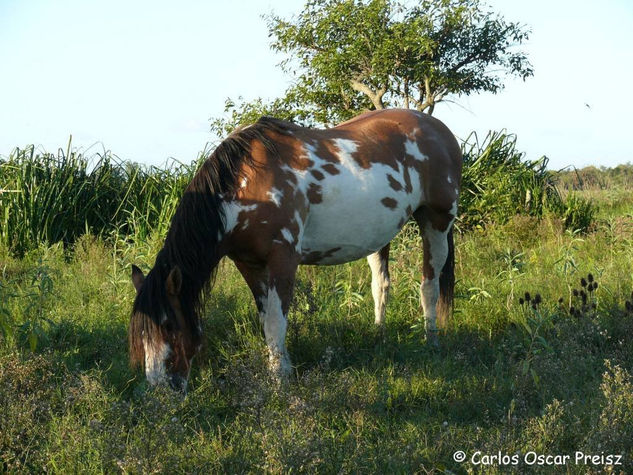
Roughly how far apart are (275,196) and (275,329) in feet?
2.84

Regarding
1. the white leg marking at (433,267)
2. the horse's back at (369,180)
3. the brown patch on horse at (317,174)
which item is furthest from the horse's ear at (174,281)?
the white leg marking at (433,267)

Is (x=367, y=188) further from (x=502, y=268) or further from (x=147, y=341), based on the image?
(x=502, y=268)

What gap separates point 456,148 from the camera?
596cm

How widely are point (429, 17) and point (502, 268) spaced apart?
624 inches

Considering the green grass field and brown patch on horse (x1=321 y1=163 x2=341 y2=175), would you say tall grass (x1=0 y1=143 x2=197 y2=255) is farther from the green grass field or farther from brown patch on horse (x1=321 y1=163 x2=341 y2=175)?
brown patch on horse (x1=321 y1=163 x2=341 y2=175)

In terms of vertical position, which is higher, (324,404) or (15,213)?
(15,213)

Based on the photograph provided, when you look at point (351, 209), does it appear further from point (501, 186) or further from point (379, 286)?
point (501, 186)

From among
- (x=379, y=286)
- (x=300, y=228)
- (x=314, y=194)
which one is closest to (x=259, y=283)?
(x=300, y=228)

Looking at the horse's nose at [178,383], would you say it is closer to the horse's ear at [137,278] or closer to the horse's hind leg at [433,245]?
the horse's ear at [137,278]

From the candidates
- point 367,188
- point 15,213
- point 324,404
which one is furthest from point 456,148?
point 15,213

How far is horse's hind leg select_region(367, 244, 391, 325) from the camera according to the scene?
562 centimetres

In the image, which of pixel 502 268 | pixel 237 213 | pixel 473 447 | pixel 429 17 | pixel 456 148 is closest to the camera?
pixel 473 447

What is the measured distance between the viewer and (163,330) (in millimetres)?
3781

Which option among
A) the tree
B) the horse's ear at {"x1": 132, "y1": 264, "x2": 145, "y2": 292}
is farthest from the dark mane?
the tree
